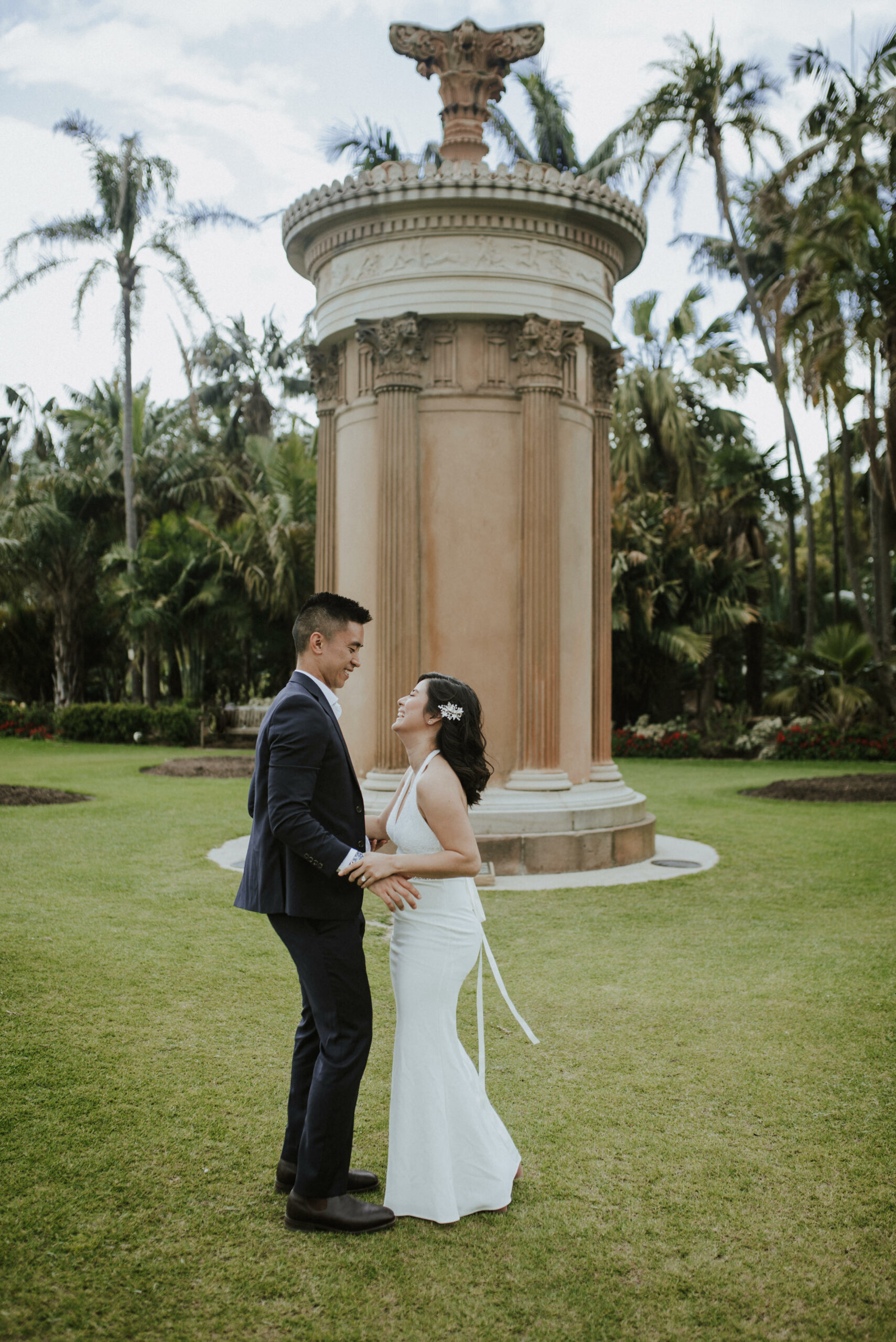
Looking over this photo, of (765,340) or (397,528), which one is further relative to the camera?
(765,340)

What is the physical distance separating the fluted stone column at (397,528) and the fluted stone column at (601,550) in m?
2.17

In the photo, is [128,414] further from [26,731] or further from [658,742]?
[658,742]

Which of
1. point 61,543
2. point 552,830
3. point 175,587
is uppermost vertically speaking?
point 61,543

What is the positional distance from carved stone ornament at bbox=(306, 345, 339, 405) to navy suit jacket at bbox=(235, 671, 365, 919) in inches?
309

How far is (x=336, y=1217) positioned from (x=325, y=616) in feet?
6.15

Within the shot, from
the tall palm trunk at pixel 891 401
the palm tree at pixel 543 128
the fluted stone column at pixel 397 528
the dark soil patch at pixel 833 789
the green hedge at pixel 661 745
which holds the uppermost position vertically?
the palm tree at pixel 543 128

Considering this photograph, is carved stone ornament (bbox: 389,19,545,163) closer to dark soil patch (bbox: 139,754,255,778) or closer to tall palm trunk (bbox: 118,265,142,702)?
dark soil patch (bbox: 139,754,255,778)

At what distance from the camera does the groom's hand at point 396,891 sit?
10.8 ft

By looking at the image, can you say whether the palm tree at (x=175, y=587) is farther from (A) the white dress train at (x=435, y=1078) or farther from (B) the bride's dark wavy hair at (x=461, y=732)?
(A) the white dress train at (x=435, y=1078)

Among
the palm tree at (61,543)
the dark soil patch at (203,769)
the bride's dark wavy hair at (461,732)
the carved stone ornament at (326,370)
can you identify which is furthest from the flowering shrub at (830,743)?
the palm tree at (61,543)

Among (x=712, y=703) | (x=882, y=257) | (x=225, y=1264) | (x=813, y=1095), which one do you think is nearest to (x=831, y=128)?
(x=882, y=257)

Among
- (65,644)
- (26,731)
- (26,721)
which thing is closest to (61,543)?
(65,644)

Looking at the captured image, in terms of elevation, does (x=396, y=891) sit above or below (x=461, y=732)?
below

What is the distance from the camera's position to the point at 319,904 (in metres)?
3.35
